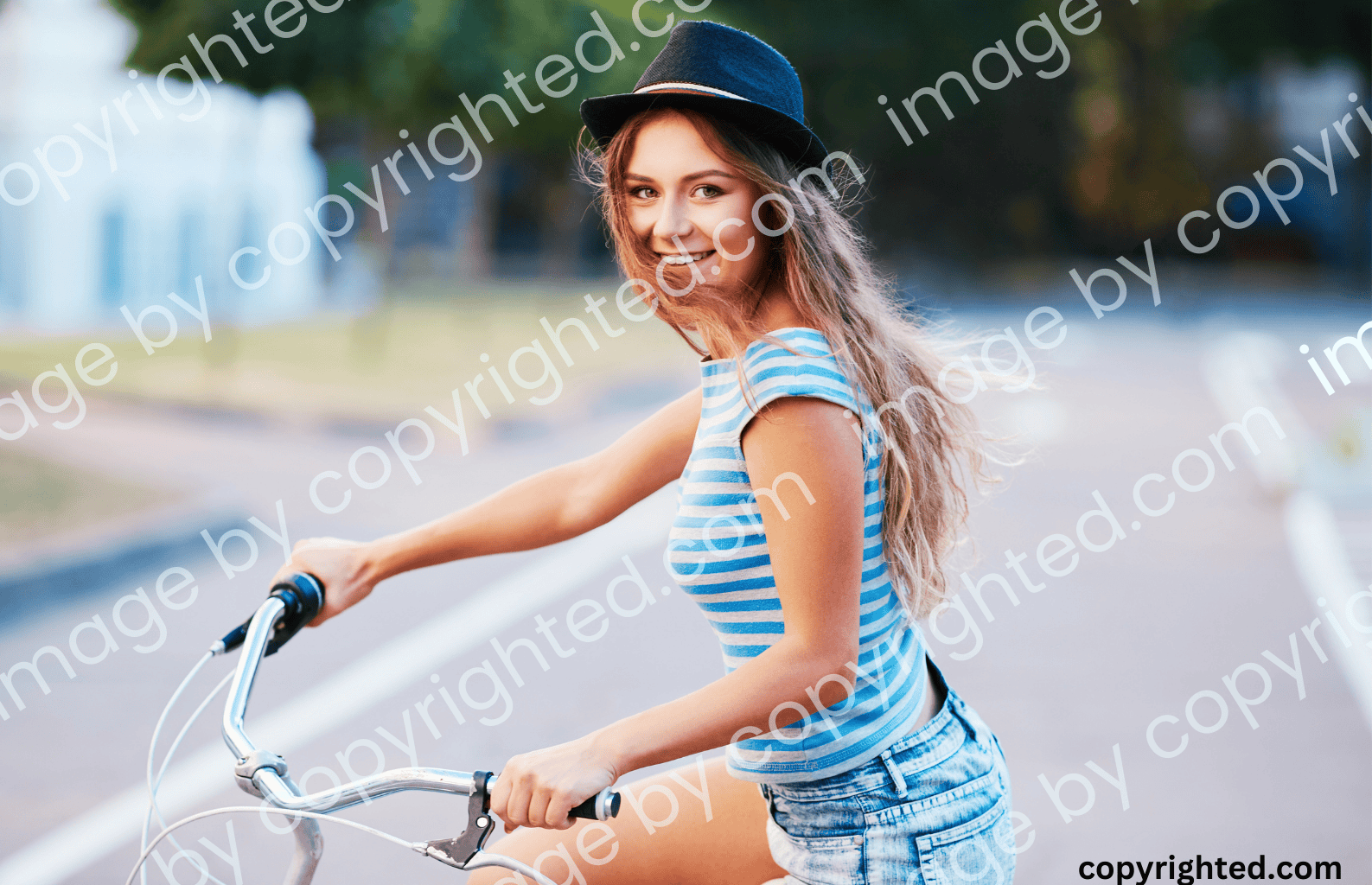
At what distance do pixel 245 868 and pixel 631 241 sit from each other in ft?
8.77

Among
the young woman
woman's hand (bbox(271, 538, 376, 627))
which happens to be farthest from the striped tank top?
woman's hand (bbox(271, 538, 376, 627))

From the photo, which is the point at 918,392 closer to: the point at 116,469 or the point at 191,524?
the point at 191,524

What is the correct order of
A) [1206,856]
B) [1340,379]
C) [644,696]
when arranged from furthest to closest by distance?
[1340,379], [644,696], [1206,856]

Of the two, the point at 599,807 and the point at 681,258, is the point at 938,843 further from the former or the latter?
the point at 681,258

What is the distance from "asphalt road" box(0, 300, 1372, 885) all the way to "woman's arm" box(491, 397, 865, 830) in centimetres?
48

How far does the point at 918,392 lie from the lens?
6.36 ft

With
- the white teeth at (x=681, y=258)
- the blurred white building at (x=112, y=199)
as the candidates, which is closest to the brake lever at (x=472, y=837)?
the white teeth at (x=681, y=258)

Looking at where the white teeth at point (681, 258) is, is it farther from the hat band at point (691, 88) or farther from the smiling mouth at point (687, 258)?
the hat band at point (691, 88)

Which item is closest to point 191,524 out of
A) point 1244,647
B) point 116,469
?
point 116,469

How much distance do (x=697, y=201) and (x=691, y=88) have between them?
0.15m

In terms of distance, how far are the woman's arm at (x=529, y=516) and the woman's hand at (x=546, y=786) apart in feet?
2.16

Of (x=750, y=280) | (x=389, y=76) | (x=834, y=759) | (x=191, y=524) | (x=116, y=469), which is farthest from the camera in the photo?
(x=389, y=76)

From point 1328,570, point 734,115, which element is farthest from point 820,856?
point 1328,570

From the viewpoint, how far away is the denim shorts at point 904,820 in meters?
1.78
